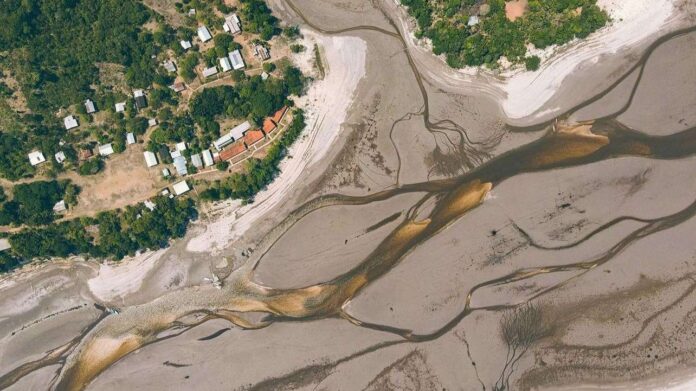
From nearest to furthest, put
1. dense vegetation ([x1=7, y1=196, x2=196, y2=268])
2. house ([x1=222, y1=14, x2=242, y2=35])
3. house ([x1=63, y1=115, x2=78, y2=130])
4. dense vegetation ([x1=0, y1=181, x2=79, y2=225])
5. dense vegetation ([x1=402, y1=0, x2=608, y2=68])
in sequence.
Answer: dense vegetation ([x1=402, y1=0, x2=608, y2=68]) → dense vegetation ([x1=0, y1=181, x2=79, y2=225]) → dense vegetation ([x1=7, y1=196, x2=196, y2=268]) → house ([x1=63, y1=115, x2=78, y2=130]) → house ([x1=222, y1=14, x2=242, y2=35])

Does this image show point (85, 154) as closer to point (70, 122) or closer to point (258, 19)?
point (70, 122)

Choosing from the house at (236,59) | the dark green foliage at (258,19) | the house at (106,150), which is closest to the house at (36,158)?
the house at (106,150)

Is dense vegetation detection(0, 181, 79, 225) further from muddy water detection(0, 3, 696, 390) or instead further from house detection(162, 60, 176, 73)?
house detection(162, 60, 176, 73)

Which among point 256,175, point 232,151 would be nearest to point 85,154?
point 232,151

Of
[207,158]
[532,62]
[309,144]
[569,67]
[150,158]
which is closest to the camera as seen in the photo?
[532,62]

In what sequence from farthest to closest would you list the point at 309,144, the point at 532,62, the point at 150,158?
the point at 309,144 < the point at 150,158 < the point at 532,62

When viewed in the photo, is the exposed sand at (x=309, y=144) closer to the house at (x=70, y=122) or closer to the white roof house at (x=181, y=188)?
the white roof house at (x=181, y=188)

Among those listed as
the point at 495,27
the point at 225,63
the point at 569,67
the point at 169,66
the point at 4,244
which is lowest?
the point at 569,67

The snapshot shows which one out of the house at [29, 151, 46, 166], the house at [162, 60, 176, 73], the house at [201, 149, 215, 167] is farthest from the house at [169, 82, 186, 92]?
the house at [29, 151, 46, 166]

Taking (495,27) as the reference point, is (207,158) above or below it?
below
